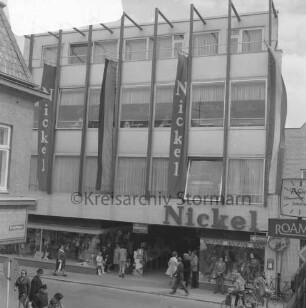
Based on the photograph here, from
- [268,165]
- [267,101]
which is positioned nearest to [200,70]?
[267,101]

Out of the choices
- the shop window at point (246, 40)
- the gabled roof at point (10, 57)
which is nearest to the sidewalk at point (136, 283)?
the gabled roof at point (10, 57)

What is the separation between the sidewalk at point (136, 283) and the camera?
2012 centimetres

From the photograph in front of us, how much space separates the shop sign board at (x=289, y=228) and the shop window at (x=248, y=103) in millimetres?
12127

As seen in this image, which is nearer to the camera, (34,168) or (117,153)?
(117,153)

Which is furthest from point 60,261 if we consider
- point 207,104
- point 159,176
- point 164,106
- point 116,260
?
point 207,104

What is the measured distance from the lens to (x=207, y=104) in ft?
76.1

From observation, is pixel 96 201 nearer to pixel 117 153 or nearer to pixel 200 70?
pixel 117 153

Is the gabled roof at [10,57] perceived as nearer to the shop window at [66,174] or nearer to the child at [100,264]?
the shop window at [66,174]

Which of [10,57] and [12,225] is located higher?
[10,57]

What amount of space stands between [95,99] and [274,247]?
1098cm

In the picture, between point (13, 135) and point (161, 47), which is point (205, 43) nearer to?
point (161, 47)

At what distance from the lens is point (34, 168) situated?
2614 cm

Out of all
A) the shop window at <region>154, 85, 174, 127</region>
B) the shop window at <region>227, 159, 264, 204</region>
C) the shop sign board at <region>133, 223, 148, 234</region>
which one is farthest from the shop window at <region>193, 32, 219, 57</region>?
the shop sign board at <region>133, 223, 148, 234</region>

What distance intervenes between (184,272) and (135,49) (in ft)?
36.9
